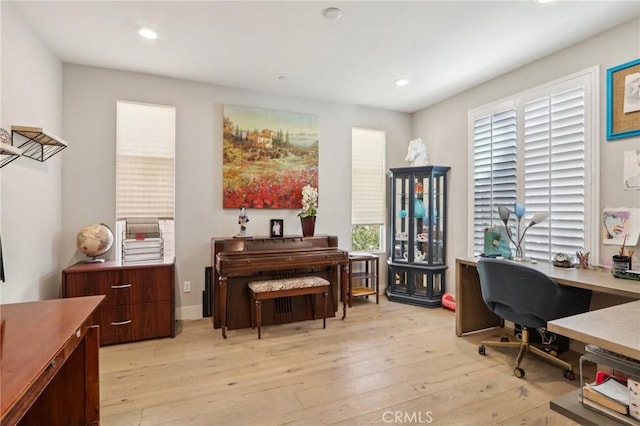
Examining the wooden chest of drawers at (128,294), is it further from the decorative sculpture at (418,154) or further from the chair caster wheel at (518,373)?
the decorative sculpture at (418,154)

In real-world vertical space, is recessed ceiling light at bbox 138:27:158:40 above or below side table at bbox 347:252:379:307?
above

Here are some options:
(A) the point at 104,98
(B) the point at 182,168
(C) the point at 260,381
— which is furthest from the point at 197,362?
(A) the point at 104,98

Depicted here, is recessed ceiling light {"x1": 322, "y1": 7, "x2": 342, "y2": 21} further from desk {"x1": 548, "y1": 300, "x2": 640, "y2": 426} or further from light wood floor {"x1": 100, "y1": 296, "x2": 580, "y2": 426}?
light wood floor {"x1": 100, "y1": 296, "x2": 580, "y2": 426}

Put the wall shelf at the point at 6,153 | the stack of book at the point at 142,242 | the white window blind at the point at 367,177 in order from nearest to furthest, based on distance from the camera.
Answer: the wall shelf at the point at 6,153 < the stack of book at the point at 142,242 < the white window blind at the point at 367,177

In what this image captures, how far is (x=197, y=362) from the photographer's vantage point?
8.43ft

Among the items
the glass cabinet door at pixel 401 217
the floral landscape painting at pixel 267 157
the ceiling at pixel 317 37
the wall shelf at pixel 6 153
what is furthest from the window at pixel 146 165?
the glass cabinet door at pixel 401 217

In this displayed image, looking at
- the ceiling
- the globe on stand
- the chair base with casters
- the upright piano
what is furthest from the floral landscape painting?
the chair base with casters

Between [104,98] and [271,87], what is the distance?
5.63 feet

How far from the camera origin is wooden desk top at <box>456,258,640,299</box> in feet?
6.27

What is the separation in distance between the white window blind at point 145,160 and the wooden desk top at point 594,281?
357cm

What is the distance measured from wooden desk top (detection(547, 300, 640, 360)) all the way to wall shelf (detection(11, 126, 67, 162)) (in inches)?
126

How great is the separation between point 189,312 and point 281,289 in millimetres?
1206

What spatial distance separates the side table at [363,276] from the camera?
4039 millimetres

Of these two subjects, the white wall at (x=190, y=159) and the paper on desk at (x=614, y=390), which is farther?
the white wall at (x=190, y=159)
